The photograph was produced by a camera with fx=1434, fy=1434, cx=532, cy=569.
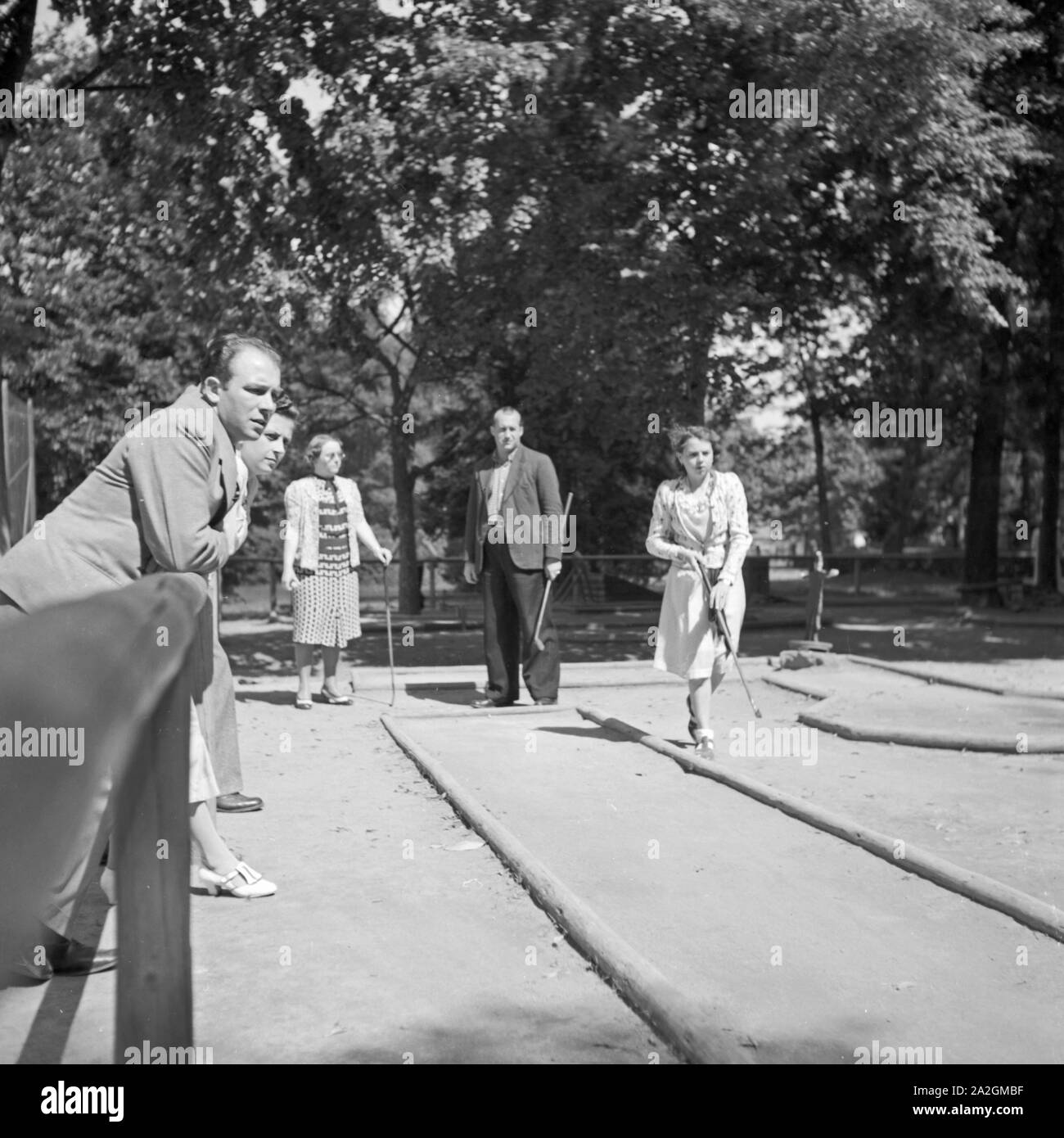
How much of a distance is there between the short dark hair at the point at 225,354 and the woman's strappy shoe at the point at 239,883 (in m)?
1.82

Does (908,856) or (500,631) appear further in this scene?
(500,631)

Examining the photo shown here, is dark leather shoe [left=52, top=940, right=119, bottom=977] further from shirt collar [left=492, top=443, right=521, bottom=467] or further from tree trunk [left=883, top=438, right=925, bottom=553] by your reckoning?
tree trunk [left=883, top=438, right=925, bottom=553]

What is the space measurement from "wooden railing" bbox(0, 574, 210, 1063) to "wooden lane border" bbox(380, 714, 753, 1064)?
1.45 meters

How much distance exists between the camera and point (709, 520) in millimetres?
8906

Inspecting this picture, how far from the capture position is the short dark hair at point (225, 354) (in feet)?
16.3

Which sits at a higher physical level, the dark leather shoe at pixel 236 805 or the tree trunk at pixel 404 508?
the tree trunk at pixel 404 508

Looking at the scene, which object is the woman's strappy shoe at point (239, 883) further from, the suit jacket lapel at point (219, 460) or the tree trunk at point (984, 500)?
the tree trunk at point (984, 500)

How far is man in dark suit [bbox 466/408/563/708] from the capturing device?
11.1 metres

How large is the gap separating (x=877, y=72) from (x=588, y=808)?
8.69 m

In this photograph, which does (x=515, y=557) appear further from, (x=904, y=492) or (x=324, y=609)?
(x=904, y=492)

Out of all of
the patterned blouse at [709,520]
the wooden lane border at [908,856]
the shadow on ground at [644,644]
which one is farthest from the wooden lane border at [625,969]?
the shadow on ground at [644,644]

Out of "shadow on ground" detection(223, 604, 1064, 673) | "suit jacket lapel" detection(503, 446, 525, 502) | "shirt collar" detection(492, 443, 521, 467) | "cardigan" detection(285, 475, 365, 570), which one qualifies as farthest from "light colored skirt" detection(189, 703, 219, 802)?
"shadow on ground" detection(223, 604, 1064, 673)

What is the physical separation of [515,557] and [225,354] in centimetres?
617

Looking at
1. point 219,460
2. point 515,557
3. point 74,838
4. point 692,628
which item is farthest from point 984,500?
point 74,838
